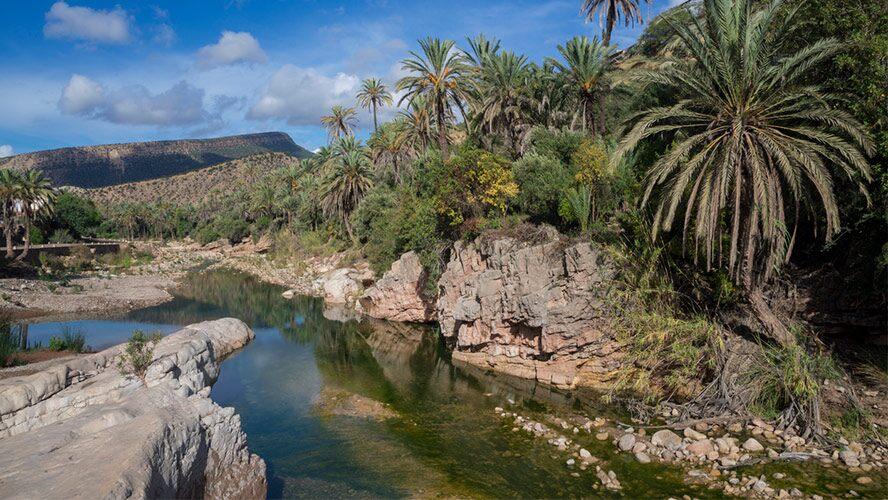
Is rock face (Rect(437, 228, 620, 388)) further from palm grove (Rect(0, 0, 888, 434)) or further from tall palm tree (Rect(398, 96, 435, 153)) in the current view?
tall palm tree (Rect(398, 96, 435, 153))

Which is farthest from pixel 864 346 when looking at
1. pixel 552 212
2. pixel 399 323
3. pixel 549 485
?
pixel 399 323

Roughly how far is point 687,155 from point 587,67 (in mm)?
14317

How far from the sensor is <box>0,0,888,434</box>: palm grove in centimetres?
1283

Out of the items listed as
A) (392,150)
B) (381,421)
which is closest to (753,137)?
(381,421)

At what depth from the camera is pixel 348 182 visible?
44.5 meters

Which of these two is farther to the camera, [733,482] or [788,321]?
[788,321]

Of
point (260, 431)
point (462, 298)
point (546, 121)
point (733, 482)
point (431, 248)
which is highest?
point (546, 121)

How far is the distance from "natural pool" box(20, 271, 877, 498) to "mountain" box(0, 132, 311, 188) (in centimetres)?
12865

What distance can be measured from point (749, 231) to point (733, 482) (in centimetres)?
665

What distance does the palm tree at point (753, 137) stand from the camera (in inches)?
492

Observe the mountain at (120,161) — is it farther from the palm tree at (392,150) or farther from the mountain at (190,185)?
the palm tree at (392,150)

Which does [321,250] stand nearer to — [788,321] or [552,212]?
[552,212]

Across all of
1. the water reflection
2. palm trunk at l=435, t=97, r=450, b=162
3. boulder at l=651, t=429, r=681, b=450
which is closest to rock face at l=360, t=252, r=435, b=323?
the water reflection

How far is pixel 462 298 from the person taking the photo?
21672 mm
